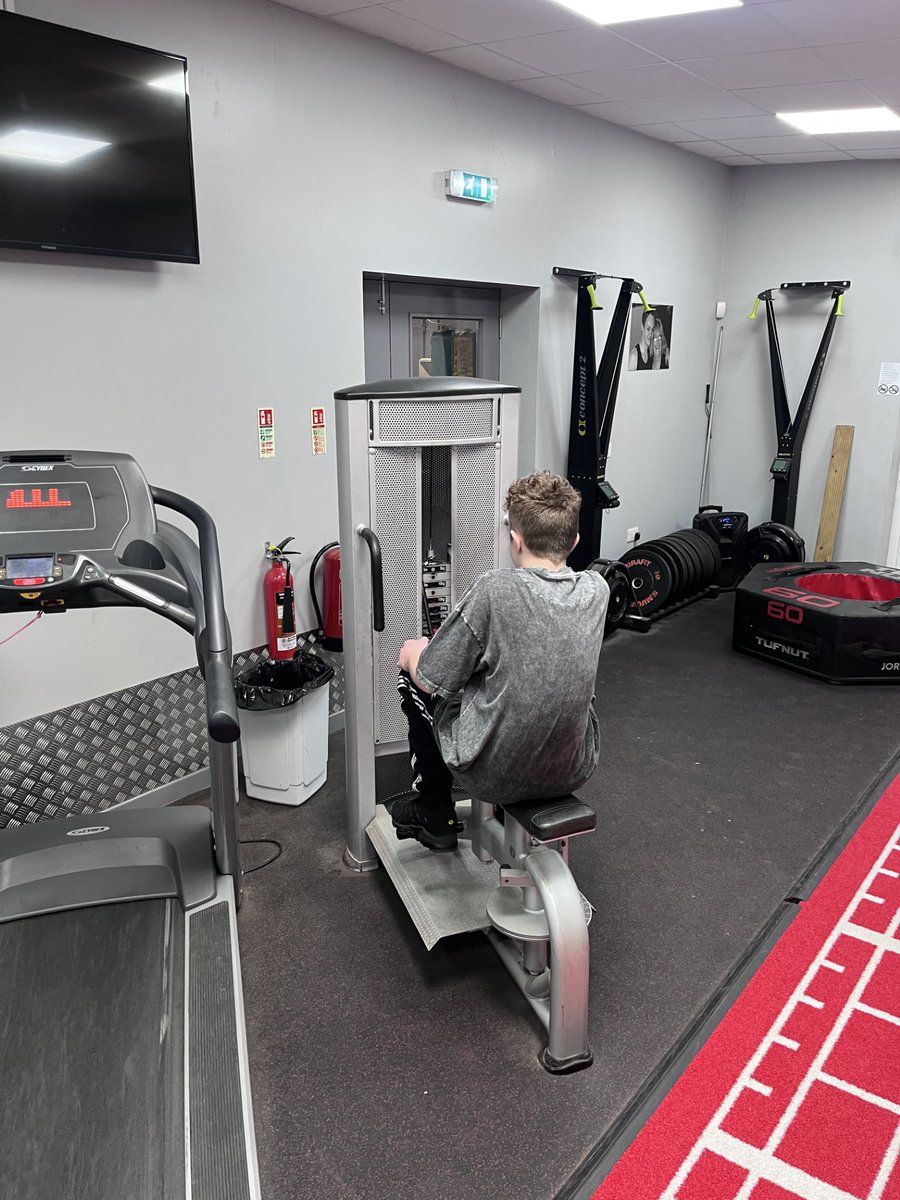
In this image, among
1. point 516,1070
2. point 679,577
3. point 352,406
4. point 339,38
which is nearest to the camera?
point 516,1070

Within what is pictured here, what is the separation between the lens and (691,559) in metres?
6.50

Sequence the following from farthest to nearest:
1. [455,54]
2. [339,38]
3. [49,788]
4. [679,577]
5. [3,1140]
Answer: [679,577] → [455,54] → [339,38] → [49,788] → [3,1140]

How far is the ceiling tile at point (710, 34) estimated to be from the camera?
3.58 metres

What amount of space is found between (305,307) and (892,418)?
5183 millimetres

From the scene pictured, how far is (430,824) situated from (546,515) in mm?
1249

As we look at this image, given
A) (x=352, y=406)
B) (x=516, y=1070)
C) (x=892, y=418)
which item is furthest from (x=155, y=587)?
(x=892, y=418)

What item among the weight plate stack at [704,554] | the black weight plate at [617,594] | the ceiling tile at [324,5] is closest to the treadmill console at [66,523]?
the ceiling tile at [324,5]

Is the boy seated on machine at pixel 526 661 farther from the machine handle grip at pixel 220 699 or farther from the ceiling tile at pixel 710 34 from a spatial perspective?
the ceiling tile at pixel 710 34

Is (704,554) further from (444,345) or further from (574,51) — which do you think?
(574,51)

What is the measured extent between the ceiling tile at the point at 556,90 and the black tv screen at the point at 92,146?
2.27 m

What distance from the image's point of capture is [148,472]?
11.3 ft

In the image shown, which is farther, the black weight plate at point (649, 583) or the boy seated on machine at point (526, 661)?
the black weight plate at point (649, 583)

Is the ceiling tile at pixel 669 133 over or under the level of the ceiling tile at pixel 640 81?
over

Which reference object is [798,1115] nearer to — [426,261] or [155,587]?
[155,587]
